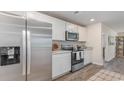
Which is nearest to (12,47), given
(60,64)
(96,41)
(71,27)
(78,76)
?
(60,64)

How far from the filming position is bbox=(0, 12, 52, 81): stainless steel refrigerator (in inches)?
52.1

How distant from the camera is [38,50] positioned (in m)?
1.76

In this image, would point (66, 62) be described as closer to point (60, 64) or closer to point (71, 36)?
point (60, 64)

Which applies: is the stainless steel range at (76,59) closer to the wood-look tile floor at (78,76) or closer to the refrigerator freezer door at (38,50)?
the wood-look tile floor at (78,76)

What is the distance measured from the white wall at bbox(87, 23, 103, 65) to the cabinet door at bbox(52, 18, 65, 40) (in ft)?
5.24

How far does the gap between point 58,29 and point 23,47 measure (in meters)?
1.41

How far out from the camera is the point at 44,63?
190 centimetres

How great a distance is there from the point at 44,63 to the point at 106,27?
3538mm

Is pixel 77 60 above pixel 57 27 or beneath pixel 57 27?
beneath
